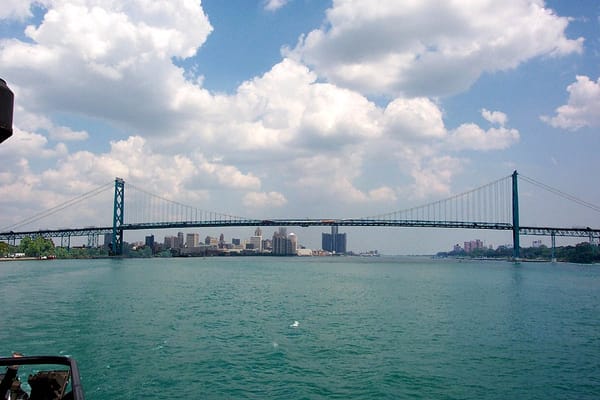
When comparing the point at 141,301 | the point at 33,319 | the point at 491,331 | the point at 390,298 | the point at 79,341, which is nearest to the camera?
the point at 79,341

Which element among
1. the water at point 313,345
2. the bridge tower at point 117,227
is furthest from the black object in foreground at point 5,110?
the bridge tower at point 117,227

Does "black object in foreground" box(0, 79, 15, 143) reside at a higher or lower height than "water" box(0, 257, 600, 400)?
higher

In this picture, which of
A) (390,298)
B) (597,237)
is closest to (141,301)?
(390,298)

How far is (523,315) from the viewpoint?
24.2 m

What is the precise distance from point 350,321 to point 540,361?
342 inches

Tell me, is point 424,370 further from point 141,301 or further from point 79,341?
point 141,301

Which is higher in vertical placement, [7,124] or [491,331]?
[7,124]

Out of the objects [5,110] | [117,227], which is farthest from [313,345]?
[117,227]

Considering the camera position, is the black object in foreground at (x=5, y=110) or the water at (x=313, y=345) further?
the water at (x=313, y=345)

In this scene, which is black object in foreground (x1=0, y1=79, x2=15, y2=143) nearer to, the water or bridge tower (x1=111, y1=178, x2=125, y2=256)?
the water

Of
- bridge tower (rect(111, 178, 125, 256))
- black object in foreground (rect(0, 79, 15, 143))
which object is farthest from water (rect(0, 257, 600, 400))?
bridge tower (rect(111, 178, 125, 256))

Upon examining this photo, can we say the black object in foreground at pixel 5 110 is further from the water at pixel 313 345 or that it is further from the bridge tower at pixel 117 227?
the bridge tower at pixel 117 227

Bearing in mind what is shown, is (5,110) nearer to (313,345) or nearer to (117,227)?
(313,345)

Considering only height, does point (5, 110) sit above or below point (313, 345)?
above
